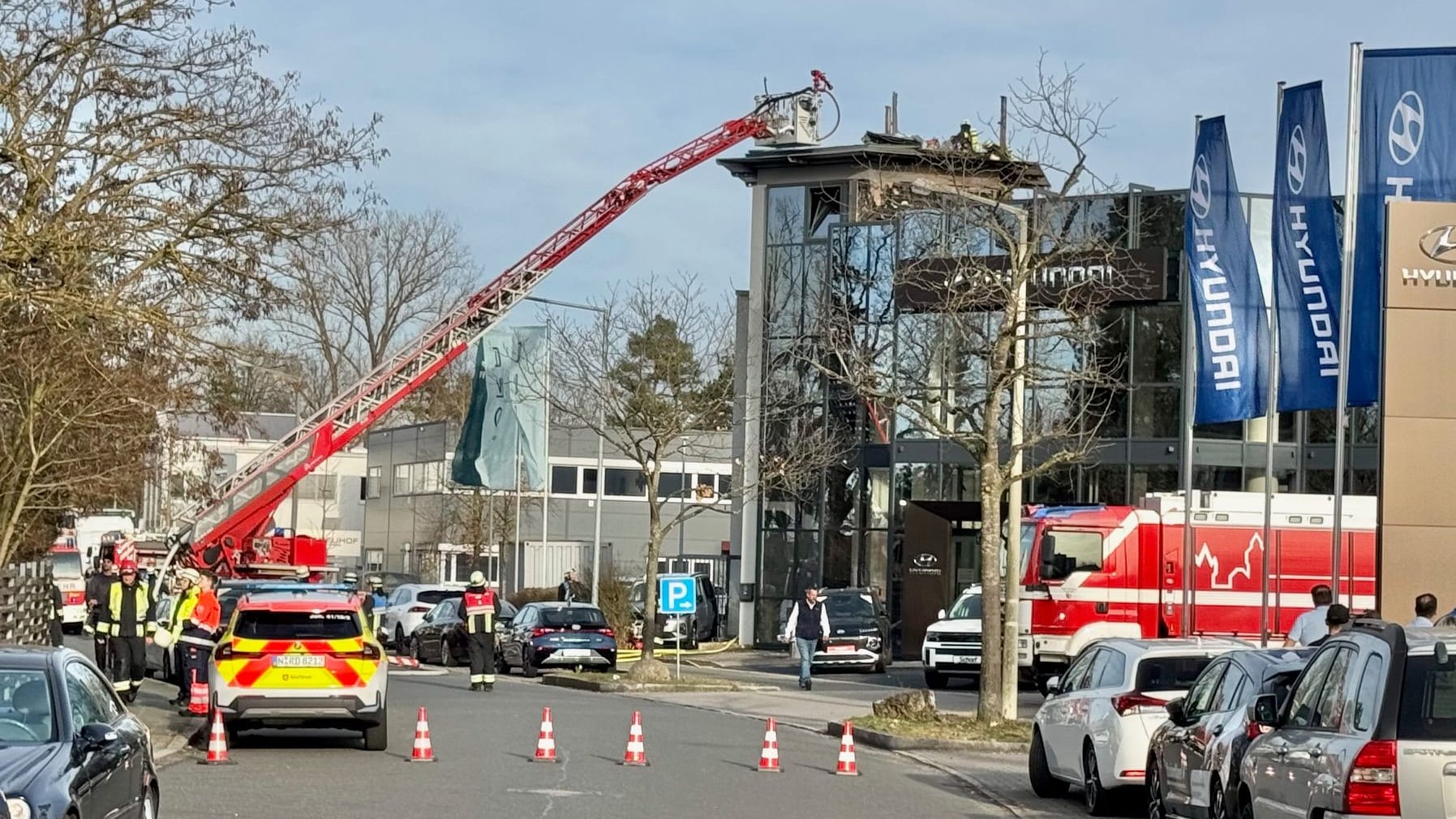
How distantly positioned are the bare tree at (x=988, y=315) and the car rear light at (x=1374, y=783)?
48.1 ft

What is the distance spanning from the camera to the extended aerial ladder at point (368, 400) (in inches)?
1624

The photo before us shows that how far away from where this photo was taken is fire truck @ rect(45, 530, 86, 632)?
173 ft

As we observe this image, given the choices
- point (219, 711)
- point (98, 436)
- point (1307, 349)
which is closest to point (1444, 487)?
point (1307, 349)

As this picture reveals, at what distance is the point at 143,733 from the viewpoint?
11.8m

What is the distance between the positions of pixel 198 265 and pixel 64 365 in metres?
8.37

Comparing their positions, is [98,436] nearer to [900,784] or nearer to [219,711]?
[219,711]

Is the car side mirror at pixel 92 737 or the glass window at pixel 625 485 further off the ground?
the glass window at pixel 625 485

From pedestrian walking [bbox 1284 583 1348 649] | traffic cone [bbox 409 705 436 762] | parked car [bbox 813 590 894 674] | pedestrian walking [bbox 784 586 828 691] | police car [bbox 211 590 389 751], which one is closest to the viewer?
traffic cone [bbox 409 705 436 762]

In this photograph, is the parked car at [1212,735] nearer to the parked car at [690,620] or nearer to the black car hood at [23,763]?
the black car hood at [23,763]

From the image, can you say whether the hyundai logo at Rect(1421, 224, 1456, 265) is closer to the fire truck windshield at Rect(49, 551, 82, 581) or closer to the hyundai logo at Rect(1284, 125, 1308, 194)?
the hyundai logo at Rect(1284, 125, 1308, 194)

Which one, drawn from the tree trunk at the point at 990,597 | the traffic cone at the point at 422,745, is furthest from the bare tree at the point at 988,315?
the traffic cone at the point at 422,745

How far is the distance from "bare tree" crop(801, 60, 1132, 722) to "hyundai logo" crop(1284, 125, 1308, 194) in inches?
105

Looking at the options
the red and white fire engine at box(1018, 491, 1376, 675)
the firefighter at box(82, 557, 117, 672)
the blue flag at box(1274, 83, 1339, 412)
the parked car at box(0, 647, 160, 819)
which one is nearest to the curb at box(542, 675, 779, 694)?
the red and white fire engine at box(1018, 491, 1376, 675)

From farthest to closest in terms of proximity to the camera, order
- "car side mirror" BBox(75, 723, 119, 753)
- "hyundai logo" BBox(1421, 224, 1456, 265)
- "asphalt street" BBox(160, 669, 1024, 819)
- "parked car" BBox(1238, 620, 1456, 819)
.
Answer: "hyundai logo" BBox(1421, 224, 1456, 265), "asphalt street" BBox(160, 669, 1024, 819), "car side mirror" BBox(75, 723, 119, 753), "parked car" BBox(1238, 620, 1456, 819)
